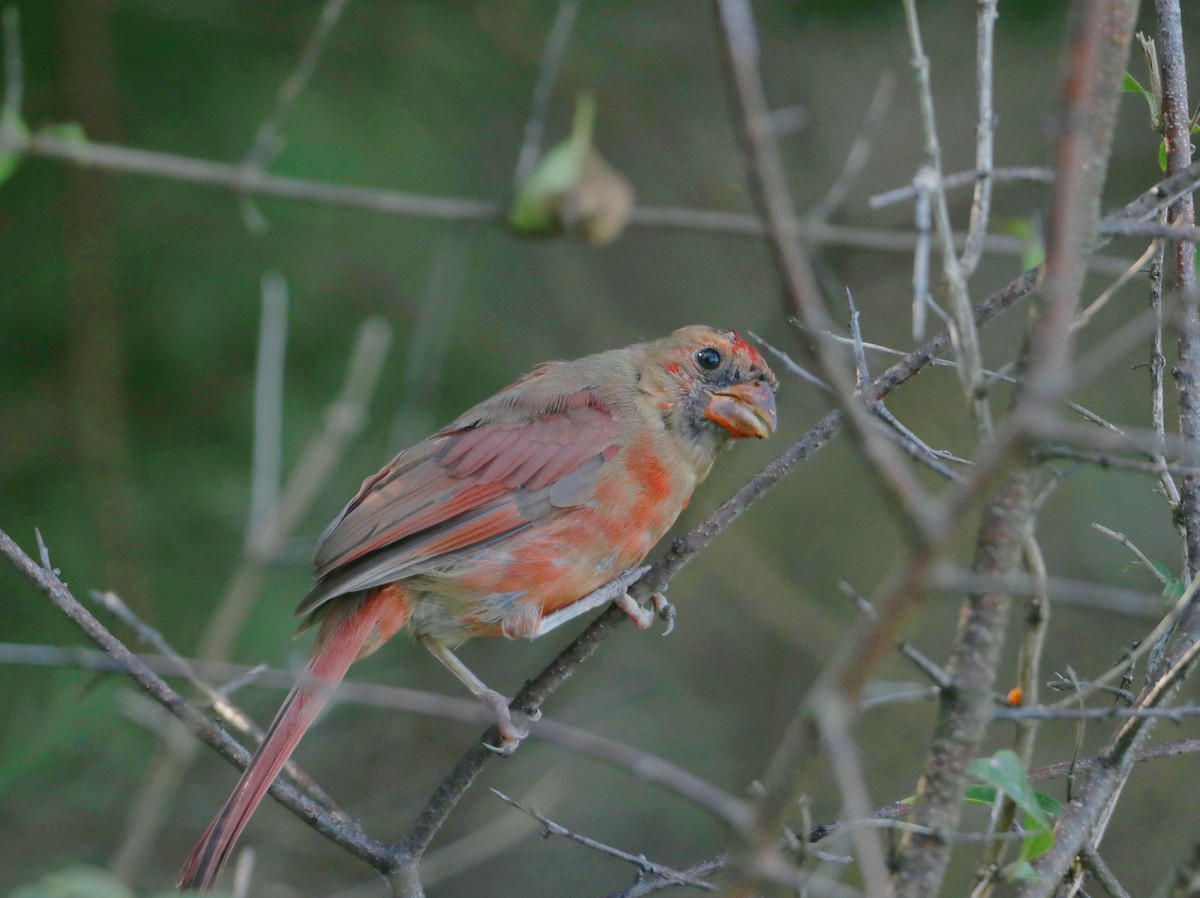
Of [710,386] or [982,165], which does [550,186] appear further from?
[710,386]

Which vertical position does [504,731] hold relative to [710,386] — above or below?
below

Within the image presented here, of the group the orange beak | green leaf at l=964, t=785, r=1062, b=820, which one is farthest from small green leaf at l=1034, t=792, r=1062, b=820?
the orange beak

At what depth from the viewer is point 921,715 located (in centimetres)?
664

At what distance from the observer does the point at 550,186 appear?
7.36 feet

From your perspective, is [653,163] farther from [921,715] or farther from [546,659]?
[921,715]

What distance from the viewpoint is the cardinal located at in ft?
13.4

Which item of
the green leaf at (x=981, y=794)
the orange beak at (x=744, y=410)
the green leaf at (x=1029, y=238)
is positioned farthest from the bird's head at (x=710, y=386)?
the green leaf at (x=981, y=794)

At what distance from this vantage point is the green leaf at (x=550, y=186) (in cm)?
225

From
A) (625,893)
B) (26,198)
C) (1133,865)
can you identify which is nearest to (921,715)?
(1133,865)

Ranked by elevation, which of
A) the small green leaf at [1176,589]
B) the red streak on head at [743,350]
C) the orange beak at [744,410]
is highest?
the red streak on head at [743,350]

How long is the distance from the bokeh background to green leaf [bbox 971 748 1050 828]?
340 cm

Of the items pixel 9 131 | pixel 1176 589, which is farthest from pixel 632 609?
pixel 9 131

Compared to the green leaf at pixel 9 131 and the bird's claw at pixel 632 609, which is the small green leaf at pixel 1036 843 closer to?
the bird's claw at pixel 632 609

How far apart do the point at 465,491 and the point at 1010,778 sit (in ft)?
8.55
